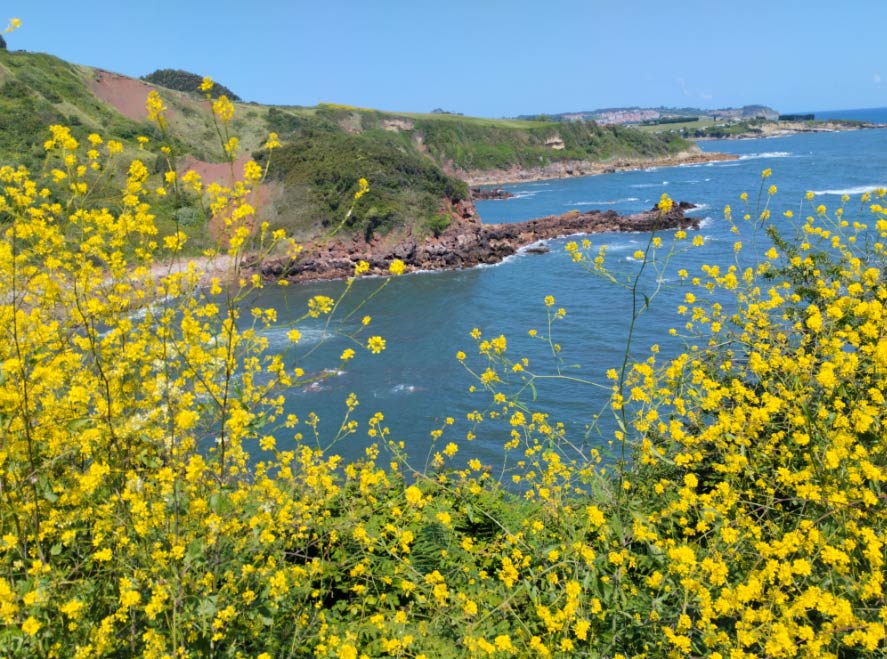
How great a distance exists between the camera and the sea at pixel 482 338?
617 inches

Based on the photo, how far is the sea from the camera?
15672 mm

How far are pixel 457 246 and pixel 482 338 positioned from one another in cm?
2002

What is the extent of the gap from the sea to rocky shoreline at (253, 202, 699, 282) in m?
1.60

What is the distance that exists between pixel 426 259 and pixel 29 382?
3721 centimetres

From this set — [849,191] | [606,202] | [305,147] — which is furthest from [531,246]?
[849,191]

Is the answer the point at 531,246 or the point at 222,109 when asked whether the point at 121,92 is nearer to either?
the point at 531,246

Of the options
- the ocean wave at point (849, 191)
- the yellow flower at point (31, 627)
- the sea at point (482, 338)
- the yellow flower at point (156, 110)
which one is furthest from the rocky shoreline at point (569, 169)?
the yellow flower at point (31, 627)

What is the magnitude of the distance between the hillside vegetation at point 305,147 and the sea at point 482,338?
6.56 meters

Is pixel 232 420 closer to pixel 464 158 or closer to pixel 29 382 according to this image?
pixel 29 382

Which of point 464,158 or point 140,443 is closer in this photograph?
point 140,443

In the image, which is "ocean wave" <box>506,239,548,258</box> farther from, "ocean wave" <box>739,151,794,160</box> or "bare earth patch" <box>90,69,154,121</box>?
"ocean wave" <box>739,151,794,160</box>

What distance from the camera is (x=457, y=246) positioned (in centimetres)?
4172

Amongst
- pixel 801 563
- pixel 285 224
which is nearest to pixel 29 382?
pixel 801 563

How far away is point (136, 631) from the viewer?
3.01 meters
